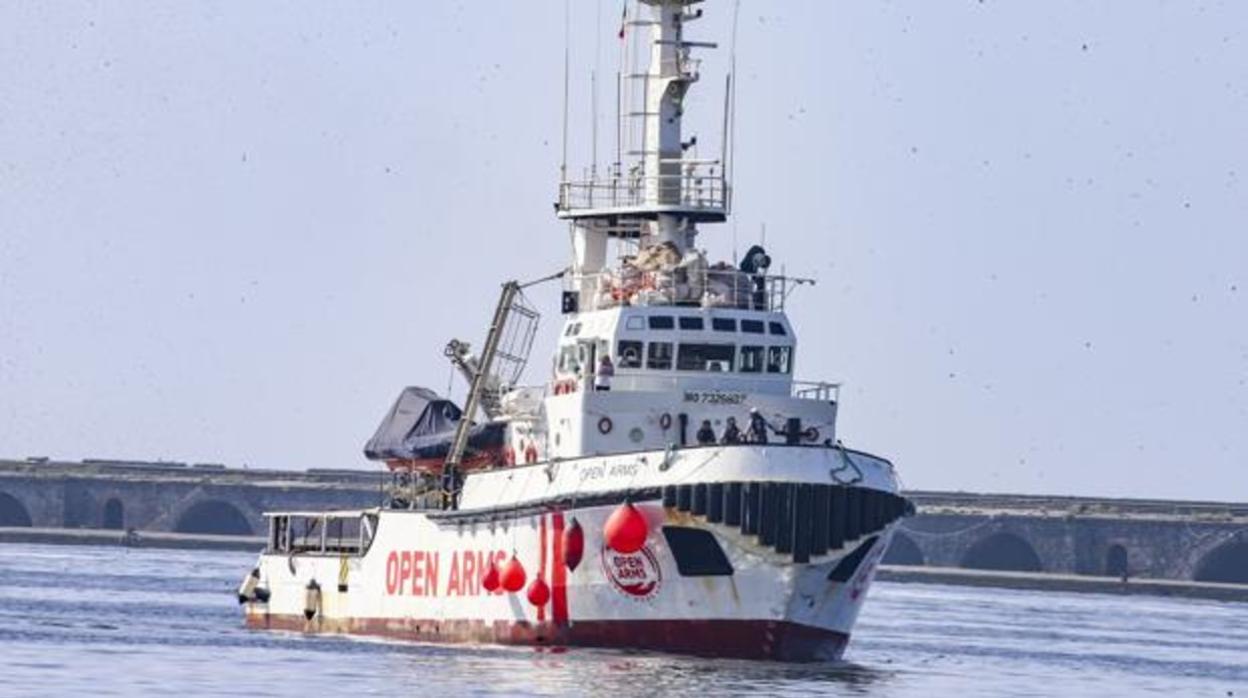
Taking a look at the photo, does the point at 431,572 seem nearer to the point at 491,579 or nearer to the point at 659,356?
the point at 491,579

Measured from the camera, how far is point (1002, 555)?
15850 centimetres

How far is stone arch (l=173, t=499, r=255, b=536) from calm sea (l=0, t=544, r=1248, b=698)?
62.0 m

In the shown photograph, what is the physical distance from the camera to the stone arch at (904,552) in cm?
15675

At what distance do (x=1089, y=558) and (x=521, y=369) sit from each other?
72.2m

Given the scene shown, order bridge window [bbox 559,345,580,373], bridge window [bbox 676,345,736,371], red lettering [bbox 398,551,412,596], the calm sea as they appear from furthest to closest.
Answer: red lettering [bbox 398,551,412,596] → bridge window [bbox 559,345,580,373] → bridge window [bbox 676,345,736,371] → the calm sea

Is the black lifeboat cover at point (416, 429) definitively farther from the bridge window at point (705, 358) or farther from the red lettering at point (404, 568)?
the bridge window at point (705, 358)

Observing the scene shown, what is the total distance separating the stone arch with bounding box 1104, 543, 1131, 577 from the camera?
148 m

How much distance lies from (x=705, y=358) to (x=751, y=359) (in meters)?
1.05

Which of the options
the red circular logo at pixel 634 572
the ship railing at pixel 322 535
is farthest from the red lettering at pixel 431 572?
the red circular logo at pixel 634 572

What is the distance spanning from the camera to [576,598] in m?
68.4

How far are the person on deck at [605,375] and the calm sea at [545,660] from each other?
5.92 meters

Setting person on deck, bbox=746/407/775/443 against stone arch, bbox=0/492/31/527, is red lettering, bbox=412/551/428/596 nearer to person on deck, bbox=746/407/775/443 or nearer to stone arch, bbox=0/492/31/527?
person on deck, bbox=746/407/775/443

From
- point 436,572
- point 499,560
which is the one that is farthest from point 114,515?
point 499,560

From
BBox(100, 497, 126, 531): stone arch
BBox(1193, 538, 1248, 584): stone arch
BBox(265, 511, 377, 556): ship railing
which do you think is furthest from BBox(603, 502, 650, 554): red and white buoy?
BBox(100, 497, 126, 531): stone arch
